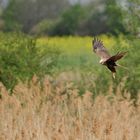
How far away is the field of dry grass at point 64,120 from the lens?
24.1 feet

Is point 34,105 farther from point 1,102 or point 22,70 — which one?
point 22,70

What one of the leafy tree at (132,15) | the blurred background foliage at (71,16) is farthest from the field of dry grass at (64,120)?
the blurred background foliage at (71,16)

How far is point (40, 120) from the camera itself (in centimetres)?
803

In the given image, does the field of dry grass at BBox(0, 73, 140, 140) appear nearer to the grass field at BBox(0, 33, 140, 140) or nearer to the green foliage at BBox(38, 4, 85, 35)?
the grass field at BBox(0, 33, 140, 140)

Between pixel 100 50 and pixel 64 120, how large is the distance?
37.3 inches

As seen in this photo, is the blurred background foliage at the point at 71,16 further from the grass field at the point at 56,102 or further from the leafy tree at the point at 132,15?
the grass field at the point at 56,102

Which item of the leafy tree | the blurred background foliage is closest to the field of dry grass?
the leafy tree

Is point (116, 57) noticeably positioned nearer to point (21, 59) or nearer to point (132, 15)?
point (21, 59)

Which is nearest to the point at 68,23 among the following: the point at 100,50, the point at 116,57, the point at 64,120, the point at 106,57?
the point at 64,120

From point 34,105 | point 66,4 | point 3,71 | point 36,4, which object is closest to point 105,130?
point 34,105

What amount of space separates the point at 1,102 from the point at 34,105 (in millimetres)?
505

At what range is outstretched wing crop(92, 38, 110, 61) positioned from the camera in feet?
23.9

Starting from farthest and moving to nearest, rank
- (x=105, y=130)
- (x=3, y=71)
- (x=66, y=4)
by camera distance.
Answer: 1. (x=66, y=4)
2. (x=3, y=71)
3. (x=105, y=130)

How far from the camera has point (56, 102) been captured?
9352 mm
